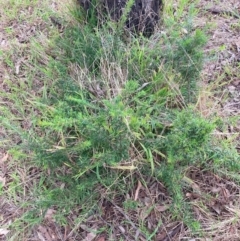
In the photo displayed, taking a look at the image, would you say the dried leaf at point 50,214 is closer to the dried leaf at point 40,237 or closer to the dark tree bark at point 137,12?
the dried leaf at point 40,237

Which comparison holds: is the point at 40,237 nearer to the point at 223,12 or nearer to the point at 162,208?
the point at 162,208

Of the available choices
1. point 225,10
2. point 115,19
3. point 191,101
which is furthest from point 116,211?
point 225,10

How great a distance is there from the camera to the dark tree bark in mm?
2133

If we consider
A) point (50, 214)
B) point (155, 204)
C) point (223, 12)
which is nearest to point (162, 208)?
point (155, 204)

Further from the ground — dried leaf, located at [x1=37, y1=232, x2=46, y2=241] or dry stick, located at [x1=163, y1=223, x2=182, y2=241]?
dried leaf, located at [x1=37, y1=232, x2=46, y2=241]

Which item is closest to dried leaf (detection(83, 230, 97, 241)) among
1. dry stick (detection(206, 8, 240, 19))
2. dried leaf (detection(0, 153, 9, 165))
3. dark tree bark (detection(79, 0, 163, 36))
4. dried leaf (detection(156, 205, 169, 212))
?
dried leaf (detection(156, 205, 169, 212))

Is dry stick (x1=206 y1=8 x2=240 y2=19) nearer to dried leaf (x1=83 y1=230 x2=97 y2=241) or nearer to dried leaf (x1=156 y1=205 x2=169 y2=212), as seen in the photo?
dried leaf (x1=156 y1=205 x2=169 y2=212)

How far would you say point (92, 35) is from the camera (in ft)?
6.73

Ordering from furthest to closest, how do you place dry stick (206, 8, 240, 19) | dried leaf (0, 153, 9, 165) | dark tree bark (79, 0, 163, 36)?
1. dry stick (206, 8, 240, 19)
2. dark tree bark (79, 0, 163, 36)
3. dried leaf (0, 153, 9, 165)

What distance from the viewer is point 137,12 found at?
216cm

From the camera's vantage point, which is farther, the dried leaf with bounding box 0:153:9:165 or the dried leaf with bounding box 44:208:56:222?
the dried leaf with bounding box 0:153:9:165

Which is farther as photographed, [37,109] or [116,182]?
[37,109]

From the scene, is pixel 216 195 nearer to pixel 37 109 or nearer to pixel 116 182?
pixel 116 182

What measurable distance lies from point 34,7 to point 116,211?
5.26ft
